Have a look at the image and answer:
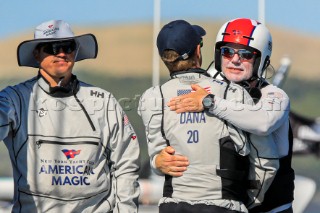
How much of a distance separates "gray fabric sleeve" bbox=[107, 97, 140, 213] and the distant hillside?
19447mm

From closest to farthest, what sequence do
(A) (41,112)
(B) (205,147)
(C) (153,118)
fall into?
(B) (205,147), (C) (153,118), (A) (41,112)

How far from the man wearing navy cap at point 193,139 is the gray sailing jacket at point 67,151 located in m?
0.17

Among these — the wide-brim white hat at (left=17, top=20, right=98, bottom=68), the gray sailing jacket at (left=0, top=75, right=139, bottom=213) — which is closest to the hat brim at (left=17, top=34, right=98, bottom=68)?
the wide-brim white hat at (left=17, top=20, right=98, bottom=68)

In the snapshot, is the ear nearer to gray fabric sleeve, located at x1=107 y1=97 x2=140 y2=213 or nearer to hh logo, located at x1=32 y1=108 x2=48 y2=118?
hh logo, located at x1=32 y1=108 x2=48 y2=118

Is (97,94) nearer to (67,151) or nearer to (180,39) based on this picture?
(67,151)

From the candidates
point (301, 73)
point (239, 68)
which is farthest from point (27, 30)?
point (239, 68)

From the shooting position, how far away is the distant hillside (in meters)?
25.2

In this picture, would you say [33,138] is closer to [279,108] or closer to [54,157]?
[54,157]

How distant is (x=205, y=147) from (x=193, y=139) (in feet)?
0.21

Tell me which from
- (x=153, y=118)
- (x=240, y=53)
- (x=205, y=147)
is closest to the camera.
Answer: (x=205, y=147)

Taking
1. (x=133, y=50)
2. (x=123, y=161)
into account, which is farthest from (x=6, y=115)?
(x=133, y=50)

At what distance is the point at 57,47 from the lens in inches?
176

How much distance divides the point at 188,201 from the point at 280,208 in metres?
0.63

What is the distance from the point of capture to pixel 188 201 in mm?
4176
